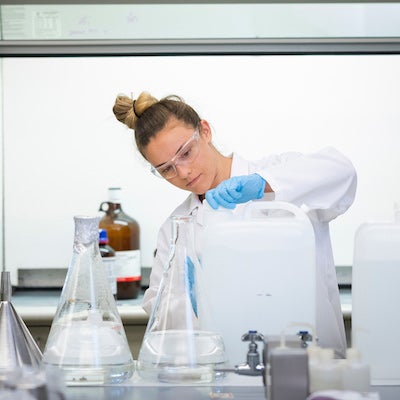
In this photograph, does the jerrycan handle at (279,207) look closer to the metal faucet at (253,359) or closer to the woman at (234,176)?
the woman at (234,176)

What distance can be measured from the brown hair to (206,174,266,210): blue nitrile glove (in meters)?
0.48

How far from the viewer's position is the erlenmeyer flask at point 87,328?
4.09 feet

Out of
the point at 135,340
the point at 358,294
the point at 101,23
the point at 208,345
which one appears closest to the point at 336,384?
the point at 208,345

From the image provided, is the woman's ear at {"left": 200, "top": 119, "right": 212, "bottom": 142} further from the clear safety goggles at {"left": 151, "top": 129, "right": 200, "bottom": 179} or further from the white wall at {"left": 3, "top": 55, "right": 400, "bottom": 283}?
the white wall at {"left": 3, "top": 55, "right": 400, "bottom": 283}

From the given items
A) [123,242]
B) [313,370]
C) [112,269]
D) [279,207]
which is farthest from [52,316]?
[313,370]

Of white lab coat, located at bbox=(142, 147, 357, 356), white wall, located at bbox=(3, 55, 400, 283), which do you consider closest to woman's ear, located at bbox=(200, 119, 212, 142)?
white lab coat, located at bbox=(142, 147, 357, 356)

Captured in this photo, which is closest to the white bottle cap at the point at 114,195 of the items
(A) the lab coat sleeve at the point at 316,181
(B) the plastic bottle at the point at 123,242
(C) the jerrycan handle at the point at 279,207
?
(B) the plastic bottle at the point at 123,242

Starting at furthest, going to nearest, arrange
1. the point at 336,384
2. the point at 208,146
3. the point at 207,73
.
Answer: the point at 207,73 → the point at 208,146 → the point at 336,384

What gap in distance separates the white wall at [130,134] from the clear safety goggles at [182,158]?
1058 mm

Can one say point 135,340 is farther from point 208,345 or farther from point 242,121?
point 208,345

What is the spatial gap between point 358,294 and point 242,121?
6.14 ft

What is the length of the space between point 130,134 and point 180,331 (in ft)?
6.76

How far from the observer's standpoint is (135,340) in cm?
284

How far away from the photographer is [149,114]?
2273 millimetres
